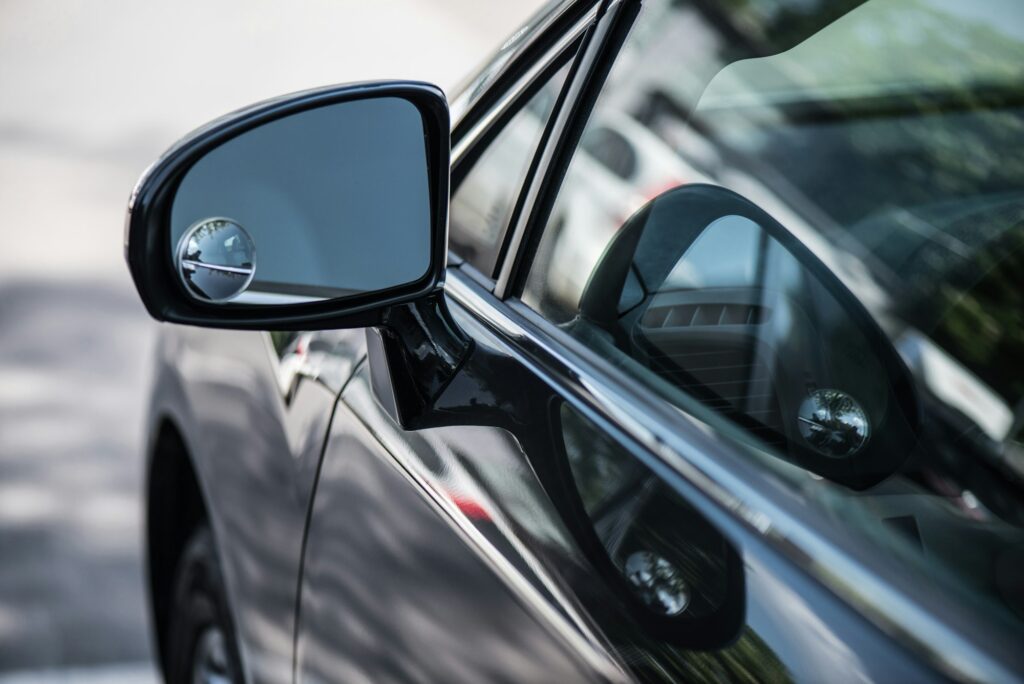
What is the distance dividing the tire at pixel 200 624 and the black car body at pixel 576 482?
23cm

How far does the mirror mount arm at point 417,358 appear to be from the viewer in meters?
1.33

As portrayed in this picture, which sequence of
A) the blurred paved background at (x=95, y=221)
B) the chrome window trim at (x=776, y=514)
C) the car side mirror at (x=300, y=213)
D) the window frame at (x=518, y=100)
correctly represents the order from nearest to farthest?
the chrome window trim at (x=776, y=514)
the car side mirror at (x=300, y=213)
the window frame at (x=518, y=100)
the blurred paved background at (x=95, y=221)

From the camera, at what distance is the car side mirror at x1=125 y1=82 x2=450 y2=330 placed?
1.30 meters

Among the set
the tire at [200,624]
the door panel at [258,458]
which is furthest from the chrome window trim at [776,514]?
the tire at [200,624]

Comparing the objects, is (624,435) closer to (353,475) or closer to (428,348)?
(428,348)

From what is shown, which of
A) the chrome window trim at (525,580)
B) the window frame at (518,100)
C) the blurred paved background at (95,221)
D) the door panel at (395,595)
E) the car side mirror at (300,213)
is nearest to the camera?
the chrome window trim at (525,580)

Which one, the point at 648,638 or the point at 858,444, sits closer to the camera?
the point at 648,638

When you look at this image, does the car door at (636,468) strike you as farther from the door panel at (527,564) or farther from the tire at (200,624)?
the tire at (200,624)

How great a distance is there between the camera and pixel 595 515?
1.09 metres

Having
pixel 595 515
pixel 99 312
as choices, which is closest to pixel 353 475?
pixel 595 515

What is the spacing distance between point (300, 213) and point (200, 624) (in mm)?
1262

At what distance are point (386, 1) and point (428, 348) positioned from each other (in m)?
7.45

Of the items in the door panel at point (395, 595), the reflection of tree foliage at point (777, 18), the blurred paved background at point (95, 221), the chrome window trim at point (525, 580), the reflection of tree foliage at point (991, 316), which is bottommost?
the blurred paved background at point (95, 221)

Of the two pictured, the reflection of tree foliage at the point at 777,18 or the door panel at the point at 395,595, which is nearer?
the door panel at the point at 395,595
